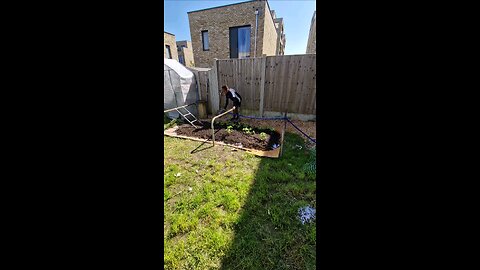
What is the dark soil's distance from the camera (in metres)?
4.98

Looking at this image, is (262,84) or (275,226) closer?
(275,226)

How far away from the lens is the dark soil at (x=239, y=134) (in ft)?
16.4

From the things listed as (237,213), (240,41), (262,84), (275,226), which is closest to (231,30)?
(240,41)

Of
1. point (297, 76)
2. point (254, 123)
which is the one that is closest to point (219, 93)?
point (254, 123)

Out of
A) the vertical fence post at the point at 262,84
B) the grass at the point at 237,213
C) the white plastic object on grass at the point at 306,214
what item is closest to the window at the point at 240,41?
the vertical fence post at the point at 262,84

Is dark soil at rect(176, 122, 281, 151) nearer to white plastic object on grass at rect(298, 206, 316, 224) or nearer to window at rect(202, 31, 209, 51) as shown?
white plastic object on grass at rect(298, 206, 316, 224)

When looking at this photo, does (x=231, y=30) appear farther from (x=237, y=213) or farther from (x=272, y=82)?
(x=237, y=213)

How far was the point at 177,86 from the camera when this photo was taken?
24.6 feet

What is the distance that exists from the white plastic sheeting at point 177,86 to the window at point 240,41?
6.75 meters

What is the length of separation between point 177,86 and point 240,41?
7964mm
